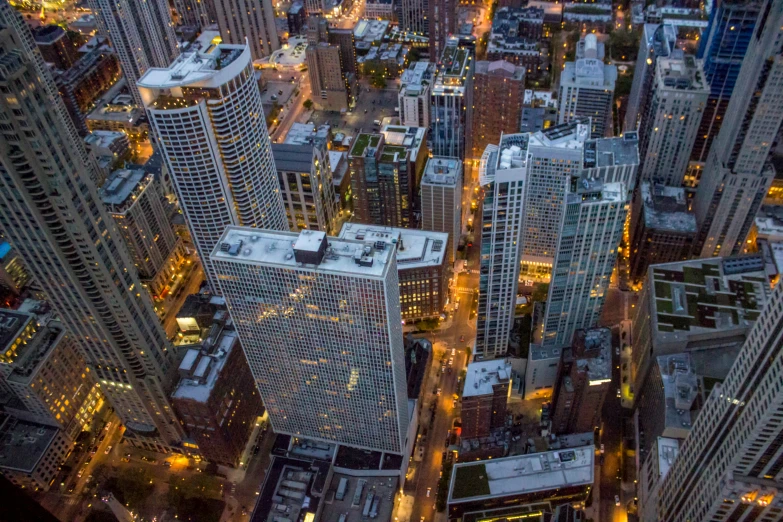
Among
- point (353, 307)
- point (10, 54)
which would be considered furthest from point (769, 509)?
point (10, 54)

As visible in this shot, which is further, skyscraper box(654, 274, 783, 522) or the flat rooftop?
the flat rooftop

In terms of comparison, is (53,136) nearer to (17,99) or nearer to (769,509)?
(17,99)

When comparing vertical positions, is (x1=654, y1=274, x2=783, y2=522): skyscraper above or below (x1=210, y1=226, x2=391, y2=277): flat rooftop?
below

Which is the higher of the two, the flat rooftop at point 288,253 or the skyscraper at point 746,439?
the flat rooftop at point 288,253

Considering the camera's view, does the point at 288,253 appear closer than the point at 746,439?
No

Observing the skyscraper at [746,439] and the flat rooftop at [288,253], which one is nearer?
the skyscraper at [746,439]
